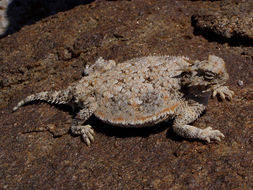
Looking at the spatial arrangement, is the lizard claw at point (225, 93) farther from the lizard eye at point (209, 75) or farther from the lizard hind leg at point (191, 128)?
the lizard eye at point (209, 75)

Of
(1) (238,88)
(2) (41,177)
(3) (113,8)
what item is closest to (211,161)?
(1) (238,88)

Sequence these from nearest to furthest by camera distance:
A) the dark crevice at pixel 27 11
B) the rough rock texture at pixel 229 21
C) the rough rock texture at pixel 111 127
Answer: the rough rock texture at pixel 111 127
the rough rock texture at pixel 229 21
the dark crevice at pixel 27 11

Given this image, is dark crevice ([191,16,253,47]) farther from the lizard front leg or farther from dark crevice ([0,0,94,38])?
dark crevice ([0,0,94,38])

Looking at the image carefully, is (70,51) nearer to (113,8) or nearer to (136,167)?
(113,8)

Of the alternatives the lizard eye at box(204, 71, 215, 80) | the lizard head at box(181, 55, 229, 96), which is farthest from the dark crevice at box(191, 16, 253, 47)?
the lizard eye at box(204, 71, 215, 80)

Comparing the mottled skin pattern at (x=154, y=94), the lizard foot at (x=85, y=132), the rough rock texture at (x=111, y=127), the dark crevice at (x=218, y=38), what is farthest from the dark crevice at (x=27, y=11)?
the lizard foot at (x=85, y=132)

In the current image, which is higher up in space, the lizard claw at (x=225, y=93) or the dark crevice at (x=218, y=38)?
the dark crevice at (x=218, y=38)

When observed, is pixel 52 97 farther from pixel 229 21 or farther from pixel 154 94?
pixel 229 21

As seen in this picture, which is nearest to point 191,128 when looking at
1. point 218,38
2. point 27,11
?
point 218,38
